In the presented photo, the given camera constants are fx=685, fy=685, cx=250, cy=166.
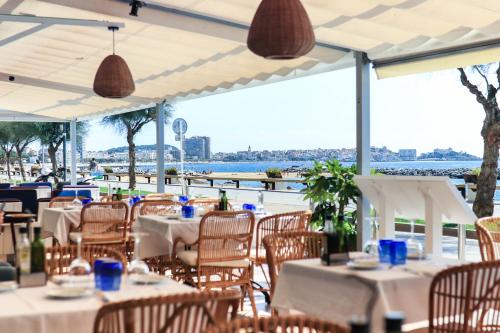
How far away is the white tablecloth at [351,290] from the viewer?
10.7ft

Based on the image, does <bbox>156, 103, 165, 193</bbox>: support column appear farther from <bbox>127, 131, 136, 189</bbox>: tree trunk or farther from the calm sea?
the calm sea

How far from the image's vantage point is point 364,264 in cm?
359

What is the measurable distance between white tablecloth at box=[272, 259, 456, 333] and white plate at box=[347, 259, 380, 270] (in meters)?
0.05

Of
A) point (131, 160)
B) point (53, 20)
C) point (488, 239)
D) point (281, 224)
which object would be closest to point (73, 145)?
point (131, 160)

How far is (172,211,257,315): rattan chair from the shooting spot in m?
5.90

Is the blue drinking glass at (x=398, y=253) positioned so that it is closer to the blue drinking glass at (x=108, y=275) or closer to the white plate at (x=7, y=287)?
the blue drinking glass at (x=108, y=275)

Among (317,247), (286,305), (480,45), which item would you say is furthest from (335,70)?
(286,305)

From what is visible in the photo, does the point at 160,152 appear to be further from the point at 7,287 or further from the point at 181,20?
the point at 7,287

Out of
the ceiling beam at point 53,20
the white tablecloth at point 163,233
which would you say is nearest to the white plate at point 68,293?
the white tablecloth at point 163,233

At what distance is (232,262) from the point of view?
6.03 m

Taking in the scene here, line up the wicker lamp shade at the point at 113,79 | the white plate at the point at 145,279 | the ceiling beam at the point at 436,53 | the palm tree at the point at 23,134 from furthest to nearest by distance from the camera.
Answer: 1. the palm tree at the point at 23,134
2. the wicker lamp shade at the point at 113,79
3. the ceiling beam at the point at 436,53
4. the white plate at the point at 145,279

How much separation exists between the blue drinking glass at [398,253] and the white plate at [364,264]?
0.09m

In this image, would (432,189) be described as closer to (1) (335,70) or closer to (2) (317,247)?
(2) (317,247)

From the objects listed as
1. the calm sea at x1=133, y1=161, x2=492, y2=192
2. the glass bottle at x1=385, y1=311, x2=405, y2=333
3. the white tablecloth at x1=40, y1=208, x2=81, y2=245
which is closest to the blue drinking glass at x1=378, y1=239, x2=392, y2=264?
the glass bottle at x1=385, y1=311, x2=405, y2=333
